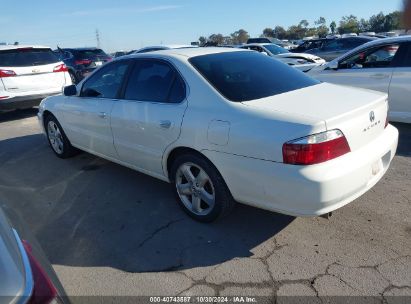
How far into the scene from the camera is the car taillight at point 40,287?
140 centimetres

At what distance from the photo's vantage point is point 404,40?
574 cm

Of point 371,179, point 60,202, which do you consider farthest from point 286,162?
point 60,202

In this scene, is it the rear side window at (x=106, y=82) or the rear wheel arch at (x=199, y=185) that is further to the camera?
the rear side window at (x=106, y=82)

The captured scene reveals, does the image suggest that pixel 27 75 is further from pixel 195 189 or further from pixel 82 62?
pixel 195 189

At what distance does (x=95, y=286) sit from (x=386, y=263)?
7.02 feet

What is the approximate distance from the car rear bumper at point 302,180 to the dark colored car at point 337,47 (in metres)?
12.3

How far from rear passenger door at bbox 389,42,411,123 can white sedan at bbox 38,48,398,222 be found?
8.32 ft

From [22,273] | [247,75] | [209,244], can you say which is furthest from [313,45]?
[22,273]

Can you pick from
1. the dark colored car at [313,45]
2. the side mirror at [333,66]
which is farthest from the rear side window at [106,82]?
the dark colored car at [313,45]

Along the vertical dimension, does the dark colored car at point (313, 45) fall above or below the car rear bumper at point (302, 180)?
above

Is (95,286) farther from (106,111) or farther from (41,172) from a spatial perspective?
(41,172)

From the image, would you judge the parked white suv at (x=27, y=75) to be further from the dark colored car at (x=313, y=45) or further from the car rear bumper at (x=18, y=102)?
the dark colored car at (x=313, y=45)

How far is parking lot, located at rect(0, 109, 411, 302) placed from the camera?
267 cm

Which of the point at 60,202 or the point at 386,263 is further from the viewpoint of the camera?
the point at 60,202
